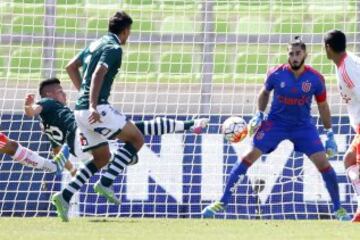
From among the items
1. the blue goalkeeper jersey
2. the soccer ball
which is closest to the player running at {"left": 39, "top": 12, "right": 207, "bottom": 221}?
the soccer ball

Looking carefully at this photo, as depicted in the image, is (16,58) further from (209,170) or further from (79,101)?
(79,101)

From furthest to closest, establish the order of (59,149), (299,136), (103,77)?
(59,149)
(299,136)
(103,77)

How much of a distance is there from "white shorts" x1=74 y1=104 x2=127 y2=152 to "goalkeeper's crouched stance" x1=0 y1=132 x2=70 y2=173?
1443 mm

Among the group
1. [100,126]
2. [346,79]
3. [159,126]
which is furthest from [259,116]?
[100,126]

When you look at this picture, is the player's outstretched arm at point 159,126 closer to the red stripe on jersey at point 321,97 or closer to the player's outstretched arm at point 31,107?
the player's outstretched arm at point 31,107

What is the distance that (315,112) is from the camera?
15.8 meters

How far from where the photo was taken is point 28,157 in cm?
1338

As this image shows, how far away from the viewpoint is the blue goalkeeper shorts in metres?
13.1

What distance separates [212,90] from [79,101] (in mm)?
3889

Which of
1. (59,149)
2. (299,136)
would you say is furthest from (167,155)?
(299,136)

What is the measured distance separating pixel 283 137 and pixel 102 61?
252 cm

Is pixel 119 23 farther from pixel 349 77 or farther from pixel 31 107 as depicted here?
pixel 349 77

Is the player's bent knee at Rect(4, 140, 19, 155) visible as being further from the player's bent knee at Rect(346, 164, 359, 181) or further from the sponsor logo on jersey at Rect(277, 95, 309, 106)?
the player's bent knee at Rect(346, 164, 359, 181)

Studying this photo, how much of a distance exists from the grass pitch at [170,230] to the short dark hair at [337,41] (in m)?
1.85
